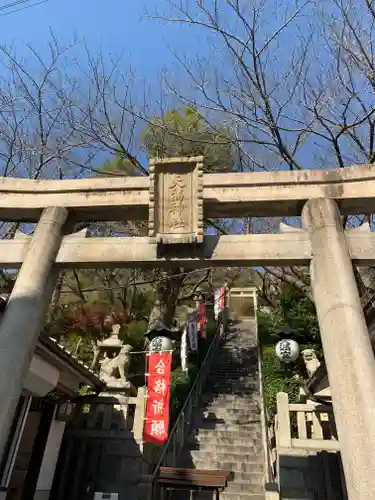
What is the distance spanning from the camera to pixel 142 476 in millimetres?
9508

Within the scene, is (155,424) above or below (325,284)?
below

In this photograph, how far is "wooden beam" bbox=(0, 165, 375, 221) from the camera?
636 centimetres

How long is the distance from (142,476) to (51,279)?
6.07 meters

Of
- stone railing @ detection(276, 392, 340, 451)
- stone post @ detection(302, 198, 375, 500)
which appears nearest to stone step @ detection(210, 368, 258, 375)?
stone railing @ detection(276, 392, 340, 451)

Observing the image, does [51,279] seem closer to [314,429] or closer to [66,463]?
[66,463]

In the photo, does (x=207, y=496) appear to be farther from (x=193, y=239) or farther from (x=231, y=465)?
(x=193, y=239)

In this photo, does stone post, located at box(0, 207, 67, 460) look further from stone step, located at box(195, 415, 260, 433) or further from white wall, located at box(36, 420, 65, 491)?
stone step, located at box(195, 415, 260, 433)

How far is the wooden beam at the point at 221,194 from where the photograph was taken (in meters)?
6.36

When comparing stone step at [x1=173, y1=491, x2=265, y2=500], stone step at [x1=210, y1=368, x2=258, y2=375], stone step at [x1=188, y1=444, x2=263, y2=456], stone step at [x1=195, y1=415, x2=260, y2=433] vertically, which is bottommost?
stone step at [x1=173, y1=491, x2=265, y2=500]

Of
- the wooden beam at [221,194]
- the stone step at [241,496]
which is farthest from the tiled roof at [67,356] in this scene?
the stone step at [241,496]

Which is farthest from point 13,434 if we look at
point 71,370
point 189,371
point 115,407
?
point 189,371

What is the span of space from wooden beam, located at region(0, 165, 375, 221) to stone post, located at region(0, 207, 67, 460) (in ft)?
1.34

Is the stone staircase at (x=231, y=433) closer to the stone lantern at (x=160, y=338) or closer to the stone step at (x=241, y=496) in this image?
the stone step at (x=241, y=496)

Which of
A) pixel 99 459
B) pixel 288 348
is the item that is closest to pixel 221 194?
pixel 99 459
